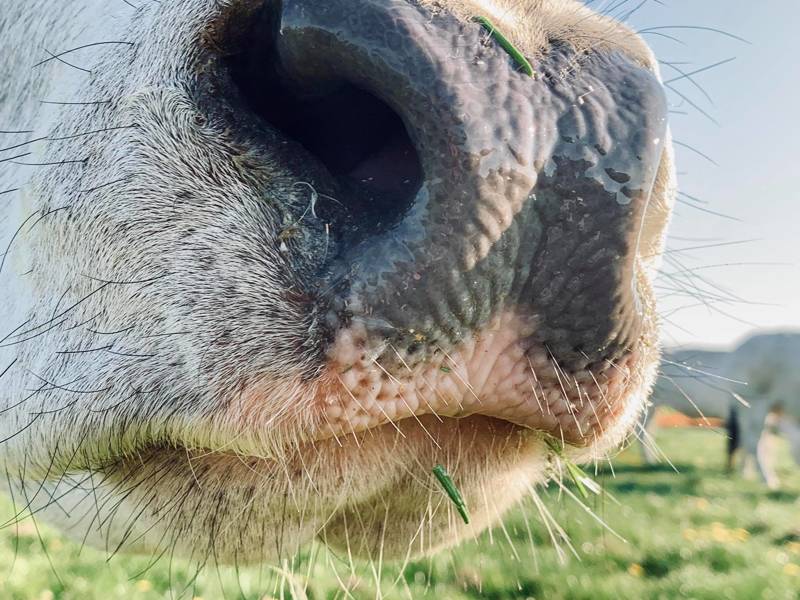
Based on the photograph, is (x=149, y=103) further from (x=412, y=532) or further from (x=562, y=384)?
(x=412, y=532)

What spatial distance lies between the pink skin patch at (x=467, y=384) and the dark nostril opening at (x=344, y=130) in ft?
0.72

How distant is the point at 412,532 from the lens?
6.12ft

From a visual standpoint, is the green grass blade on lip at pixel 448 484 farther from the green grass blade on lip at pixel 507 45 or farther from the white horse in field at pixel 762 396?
the white horse in field at pixel 762 396

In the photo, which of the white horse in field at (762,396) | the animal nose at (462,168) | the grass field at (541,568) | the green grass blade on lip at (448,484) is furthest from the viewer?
the white horse in field at (762,396)

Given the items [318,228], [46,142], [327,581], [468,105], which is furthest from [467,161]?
[327,581]

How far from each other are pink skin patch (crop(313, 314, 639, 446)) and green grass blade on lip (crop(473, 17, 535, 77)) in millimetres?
412

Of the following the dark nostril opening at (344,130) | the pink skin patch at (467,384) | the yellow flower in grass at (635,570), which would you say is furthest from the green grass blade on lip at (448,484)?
the yellow flower in grass at (635,570)

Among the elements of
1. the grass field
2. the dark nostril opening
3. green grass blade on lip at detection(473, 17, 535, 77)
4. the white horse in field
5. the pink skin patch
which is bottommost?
the white horse in field

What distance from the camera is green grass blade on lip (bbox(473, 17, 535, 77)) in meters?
1.32

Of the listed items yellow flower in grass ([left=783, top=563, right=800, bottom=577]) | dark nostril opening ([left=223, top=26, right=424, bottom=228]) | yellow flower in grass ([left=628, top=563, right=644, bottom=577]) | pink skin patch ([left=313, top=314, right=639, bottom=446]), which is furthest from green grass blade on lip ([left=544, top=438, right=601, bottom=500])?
yellow flower in grass ([left=783, top=563, right=800, bottom=577])

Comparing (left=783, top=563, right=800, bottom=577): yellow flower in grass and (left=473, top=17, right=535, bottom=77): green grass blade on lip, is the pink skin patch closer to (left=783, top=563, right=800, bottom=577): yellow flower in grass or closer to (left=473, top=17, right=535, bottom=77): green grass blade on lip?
(left=473, top=17, right=535, bottom=77): green grass blade on lip

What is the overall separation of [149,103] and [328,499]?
2.54 feet

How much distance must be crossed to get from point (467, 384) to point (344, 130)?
0.49m

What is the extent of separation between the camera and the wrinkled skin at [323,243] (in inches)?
49.4
